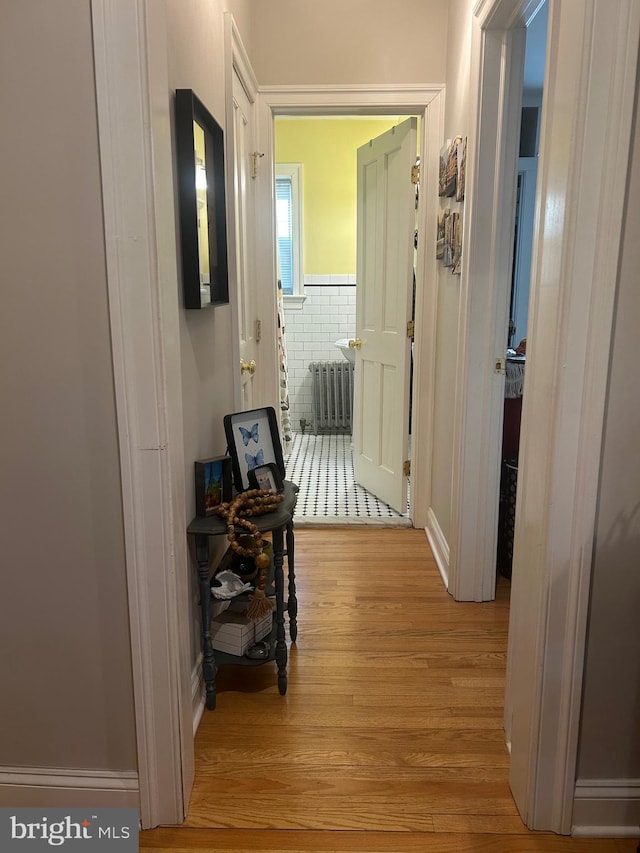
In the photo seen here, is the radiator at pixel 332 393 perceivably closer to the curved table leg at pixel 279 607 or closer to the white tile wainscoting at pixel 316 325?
the white tile wainscoting at pixel 316 325

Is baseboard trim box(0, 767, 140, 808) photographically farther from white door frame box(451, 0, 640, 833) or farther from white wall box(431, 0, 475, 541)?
white wall box(431, 0, 475, 541)

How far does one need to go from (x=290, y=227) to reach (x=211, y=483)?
3989 millimetres

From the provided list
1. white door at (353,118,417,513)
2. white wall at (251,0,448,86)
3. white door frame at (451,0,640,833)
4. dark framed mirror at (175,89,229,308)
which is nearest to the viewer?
white door frame at (451,0,640,833)

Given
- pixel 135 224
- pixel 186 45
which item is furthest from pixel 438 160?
pixel 135 224

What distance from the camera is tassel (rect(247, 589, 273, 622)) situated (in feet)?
6.22

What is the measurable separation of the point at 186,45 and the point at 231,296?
2.68ft

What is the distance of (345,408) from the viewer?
17.9 ft

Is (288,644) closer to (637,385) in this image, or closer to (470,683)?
(470,683)

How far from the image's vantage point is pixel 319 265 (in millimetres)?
5402

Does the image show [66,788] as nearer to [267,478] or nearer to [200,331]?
[267,478]

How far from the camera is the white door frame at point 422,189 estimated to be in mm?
3037

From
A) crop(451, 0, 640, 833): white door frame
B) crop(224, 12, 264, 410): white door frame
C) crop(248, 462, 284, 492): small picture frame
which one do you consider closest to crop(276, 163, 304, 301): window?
crop(224, 12, 264, 410): white door frame

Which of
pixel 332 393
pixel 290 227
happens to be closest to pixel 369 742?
pixel 332 393

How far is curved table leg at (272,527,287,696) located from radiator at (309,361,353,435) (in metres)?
3.56
